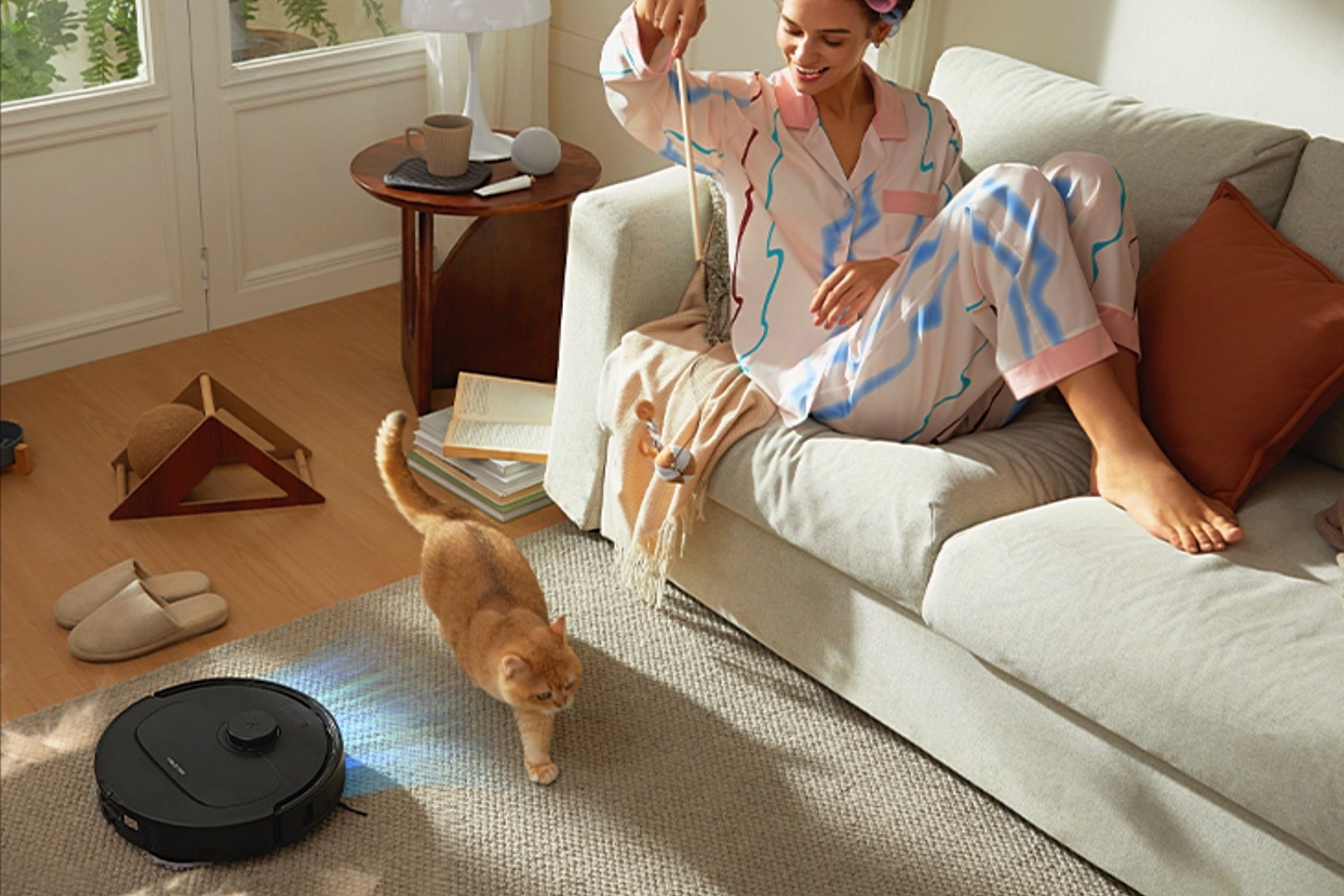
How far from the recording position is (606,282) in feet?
7.41

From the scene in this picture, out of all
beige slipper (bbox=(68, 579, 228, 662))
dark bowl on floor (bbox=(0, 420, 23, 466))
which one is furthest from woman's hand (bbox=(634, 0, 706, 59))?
dark bowl on floor (bbox=(0, 420, 23, 466))

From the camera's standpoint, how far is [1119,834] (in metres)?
1.73

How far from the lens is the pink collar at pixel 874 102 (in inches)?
81.0

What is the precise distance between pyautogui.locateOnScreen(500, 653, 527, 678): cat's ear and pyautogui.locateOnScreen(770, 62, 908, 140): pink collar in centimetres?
88

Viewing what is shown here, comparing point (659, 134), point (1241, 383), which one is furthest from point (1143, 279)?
point (659, 134)

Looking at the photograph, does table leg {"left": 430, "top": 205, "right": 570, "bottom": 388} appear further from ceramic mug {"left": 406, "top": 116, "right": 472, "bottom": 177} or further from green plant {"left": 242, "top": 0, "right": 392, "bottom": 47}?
green plant {"left": 242, "top": 0, "right": 392, "bottom": 47}

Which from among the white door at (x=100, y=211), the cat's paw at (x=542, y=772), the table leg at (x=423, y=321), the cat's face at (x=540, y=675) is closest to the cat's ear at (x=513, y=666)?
the cat's face at (x=540, y=675)

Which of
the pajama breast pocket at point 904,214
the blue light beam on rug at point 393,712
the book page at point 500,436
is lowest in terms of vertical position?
the blue light beam on rug at point 393,712

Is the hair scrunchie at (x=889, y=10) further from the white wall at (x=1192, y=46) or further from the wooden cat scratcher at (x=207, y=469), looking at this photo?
the wooden cat scratcher at (x=207, y=469)

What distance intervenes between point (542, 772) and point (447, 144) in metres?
1.34

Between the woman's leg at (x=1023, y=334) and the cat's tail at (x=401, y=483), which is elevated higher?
the woman's leg at (x=1023, y=334)

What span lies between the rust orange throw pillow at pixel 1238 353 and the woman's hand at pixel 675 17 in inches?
30.8

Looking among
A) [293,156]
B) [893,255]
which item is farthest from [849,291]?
[293,156]

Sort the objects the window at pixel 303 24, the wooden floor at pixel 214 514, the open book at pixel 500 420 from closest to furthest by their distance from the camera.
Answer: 1. the wooden floor at pixel 214 514
2. the open book at pixel 500 420
3. the window at pixel 303 24
